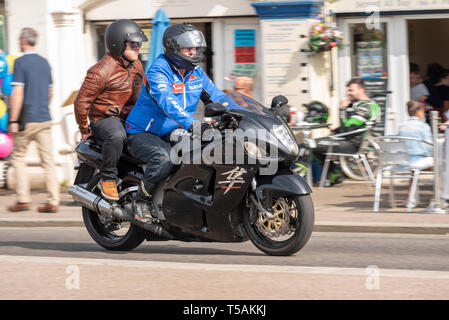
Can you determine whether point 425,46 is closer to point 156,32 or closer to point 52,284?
point 156,32

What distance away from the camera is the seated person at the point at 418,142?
10.1 metres

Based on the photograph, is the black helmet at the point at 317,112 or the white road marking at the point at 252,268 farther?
the black helmet at the point at 317,112

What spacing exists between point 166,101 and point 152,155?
1.62 ft

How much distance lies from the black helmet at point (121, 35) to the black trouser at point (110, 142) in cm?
62

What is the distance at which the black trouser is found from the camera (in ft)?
23.8

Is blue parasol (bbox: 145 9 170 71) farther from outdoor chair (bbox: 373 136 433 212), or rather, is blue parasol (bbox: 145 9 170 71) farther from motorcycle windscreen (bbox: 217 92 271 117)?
motorcycle windscreen (bbox: 217 92 271 117)

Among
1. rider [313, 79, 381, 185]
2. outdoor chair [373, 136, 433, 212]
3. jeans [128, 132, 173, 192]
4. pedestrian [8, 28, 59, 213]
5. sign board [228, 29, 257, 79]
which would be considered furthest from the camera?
sign board [228, 29, 257, 79]

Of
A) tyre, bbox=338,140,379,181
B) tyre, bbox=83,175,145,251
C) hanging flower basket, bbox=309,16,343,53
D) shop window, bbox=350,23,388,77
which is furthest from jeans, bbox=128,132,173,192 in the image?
shop window, bbox=350,23,388,77

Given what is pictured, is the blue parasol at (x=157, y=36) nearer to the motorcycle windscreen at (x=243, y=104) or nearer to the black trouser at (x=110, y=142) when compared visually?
the black trouser at (x=110, y=142)

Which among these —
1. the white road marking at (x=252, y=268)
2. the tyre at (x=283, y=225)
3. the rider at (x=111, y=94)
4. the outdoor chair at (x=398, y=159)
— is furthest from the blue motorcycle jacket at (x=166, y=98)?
the outdoor chair at (x=398, y=159)

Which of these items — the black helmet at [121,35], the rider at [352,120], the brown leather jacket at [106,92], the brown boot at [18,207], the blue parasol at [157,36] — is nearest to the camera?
the black helmet at [121,35]

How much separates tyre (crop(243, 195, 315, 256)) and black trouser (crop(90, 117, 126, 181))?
1247 mm

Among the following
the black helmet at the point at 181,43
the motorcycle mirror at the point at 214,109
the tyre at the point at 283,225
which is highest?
the black helmet at the point at 181,43
